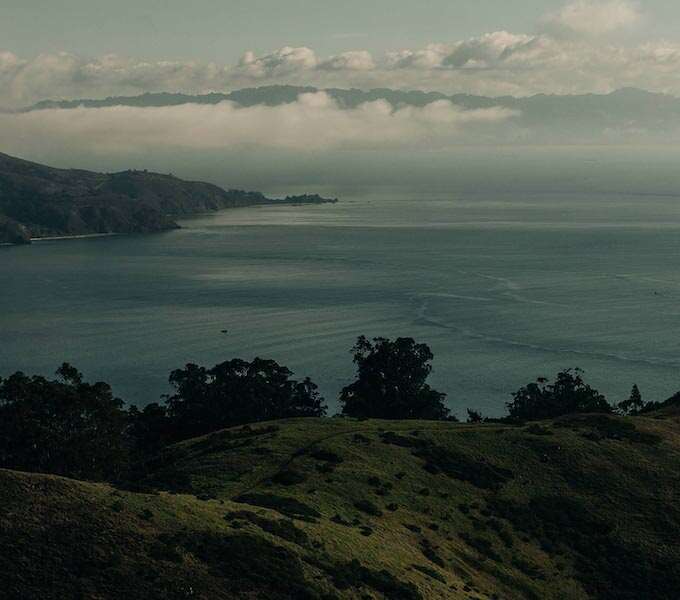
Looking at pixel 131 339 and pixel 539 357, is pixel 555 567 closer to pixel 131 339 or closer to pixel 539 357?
pixel 539 357

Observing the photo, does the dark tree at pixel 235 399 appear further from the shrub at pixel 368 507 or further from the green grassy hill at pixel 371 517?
the shrub at pixel 368 507

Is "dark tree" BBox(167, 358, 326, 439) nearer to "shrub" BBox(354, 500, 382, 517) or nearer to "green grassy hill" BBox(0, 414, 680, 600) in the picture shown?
"green grassy hill" BBox(0, 414, 680, 600)

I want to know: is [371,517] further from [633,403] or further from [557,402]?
[633,403]

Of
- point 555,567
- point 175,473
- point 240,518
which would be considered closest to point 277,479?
point 175,473

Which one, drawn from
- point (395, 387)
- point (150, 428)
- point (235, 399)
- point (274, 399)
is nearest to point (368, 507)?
point (150, 428)

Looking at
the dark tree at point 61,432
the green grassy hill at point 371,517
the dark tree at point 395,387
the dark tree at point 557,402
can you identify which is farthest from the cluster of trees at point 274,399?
the green grassy hill at point 371,517

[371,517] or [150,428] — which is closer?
[371,517]
